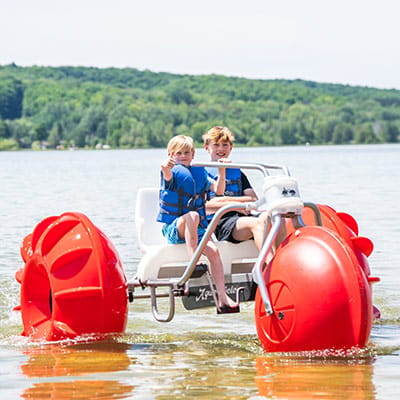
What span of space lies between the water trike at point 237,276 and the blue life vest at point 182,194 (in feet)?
0.85

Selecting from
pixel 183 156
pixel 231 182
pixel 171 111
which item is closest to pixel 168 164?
pixel 183 156

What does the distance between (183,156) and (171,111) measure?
124 meters

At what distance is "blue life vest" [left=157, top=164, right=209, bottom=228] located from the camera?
7688 mm

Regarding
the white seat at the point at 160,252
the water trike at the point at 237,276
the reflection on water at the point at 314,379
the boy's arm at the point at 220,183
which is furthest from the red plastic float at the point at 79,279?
the reflection on water at the point at 314,379

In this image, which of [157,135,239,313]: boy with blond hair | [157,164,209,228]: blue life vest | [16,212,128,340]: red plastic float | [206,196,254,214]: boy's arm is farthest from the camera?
[206,196,254,214]: boy's arm

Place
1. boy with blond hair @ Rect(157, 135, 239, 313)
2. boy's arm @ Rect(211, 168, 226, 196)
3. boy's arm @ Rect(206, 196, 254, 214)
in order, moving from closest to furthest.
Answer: boy with blond hair @ Rect(157, 135, 239, 313)
boy's arm @ Rect(211, 168, 226, 196)
boy's arm @ Rect(206, 196, 254, 214)

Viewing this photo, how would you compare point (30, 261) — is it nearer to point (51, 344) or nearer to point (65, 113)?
point (51, 344)

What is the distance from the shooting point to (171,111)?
431 ft

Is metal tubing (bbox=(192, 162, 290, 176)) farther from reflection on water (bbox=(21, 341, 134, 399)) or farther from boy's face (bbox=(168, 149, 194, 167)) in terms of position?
reflection on water (bbox=(21, 341, 134, 399))

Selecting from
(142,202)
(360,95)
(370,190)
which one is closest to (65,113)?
(360,95)

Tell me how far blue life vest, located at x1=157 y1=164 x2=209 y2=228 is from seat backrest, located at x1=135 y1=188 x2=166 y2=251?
0.36 meters

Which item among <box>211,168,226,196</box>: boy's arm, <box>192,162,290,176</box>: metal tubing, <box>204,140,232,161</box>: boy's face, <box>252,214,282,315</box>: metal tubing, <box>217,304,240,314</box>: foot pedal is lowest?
<box>217,304,240,314</box>: foot pedal

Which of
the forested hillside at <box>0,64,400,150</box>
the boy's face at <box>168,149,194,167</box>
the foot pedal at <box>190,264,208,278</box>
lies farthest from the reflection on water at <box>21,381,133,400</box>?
the forested hillside at <box>0,64,400,150</box>

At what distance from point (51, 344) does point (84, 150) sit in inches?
5159
